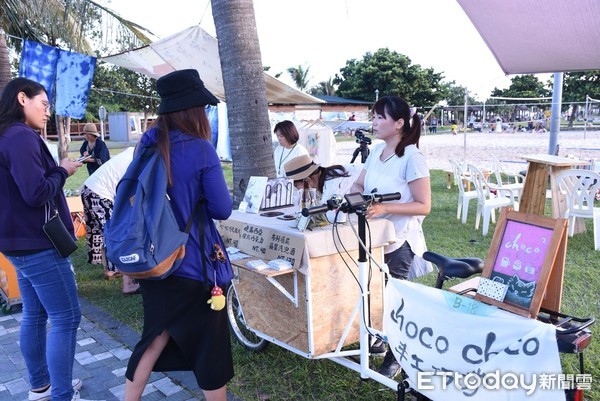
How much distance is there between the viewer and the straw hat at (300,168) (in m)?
3.02

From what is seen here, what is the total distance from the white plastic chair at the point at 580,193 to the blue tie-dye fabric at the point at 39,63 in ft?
24.0

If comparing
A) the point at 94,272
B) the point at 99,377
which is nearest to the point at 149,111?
the point at 94,272

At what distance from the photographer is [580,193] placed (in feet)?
20.6

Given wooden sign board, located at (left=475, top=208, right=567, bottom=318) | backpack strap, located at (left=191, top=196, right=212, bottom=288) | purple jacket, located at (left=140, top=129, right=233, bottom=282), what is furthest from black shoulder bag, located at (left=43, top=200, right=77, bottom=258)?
wooden sign board, located at (left=475, top=208, right=567, bottom=318)

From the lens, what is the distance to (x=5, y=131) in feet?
8.15

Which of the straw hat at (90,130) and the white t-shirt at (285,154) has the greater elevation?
the straw hat at (90,130)

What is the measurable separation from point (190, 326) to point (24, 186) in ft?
3.63

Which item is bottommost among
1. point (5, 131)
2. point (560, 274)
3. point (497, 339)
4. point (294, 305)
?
point (294, 305)

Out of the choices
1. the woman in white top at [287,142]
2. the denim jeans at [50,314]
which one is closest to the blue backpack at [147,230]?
the denim jeans at [50,314]

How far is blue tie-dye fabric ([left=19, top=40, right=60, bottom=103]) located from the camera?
23.3ft

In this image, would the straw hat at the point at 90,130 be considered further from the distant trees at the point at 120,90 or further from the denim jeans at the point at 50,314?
the distant trees at the point at 120,90

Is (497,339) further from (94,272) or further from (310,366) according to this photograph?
(94,272)

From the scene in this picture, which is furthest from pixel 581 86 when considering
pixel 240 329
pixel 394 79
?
pixel 240 329

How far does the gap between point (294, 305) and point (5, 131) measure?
1837mm
